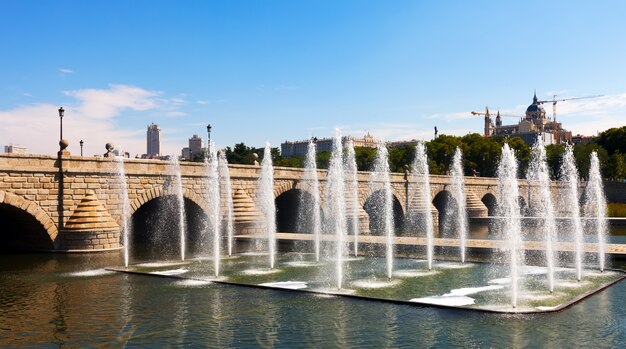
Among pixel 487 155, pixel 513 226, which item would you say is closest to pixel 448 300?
pixel 513 226

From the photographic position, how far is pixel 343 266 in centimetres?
2220

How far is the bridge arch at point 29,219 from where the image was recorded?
24.7m

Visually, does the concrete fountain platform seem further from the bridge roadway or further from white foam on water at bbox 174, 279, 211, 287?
the bridge roadway

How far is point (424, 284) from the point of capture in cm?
1742

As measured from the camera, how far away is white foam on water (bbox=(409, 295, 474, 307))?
46.4 ft

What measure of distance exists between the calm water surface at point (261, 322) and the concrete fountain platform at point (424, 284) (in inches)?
15.7

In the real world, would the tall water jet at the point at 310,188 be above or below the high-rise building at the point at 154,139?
below

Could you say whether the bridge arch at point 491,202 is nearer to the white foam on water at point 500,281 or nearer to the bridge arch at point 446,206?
the bridge arch at point 446,206

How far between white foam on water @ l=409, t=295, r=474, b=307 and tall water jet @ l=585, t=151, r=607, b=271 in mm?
8194

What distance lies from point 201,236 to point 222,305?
22.0 m

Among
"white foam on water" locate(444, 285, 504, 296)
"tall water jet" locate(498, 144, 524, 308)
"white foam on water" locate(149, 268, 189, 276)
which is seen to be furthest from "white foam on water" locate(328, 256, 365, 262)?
"white foam on water" locate(444, 285, 504, 296)

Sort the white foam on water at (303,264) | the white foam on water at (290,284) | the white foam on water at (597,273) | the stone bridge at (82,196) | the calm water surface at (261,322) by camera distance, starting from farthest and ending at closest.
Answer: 1. the stone bridge at (82,196)
2. the white foam on water at (303,264)
3. the white foam on water at (597,273)
4. the white foam on water at (290,284)
5. the calm water surface at (261,322)

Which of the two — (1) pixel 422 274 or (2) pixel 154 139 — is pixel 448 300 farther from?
(2) pixel 154 139

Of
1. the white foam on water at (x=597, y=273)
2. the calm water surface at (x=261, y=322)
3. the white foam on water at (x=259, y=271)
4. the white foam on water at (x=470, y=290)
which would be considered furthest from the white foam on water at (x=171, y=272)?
the white foam on water at (x=597, y=273)
